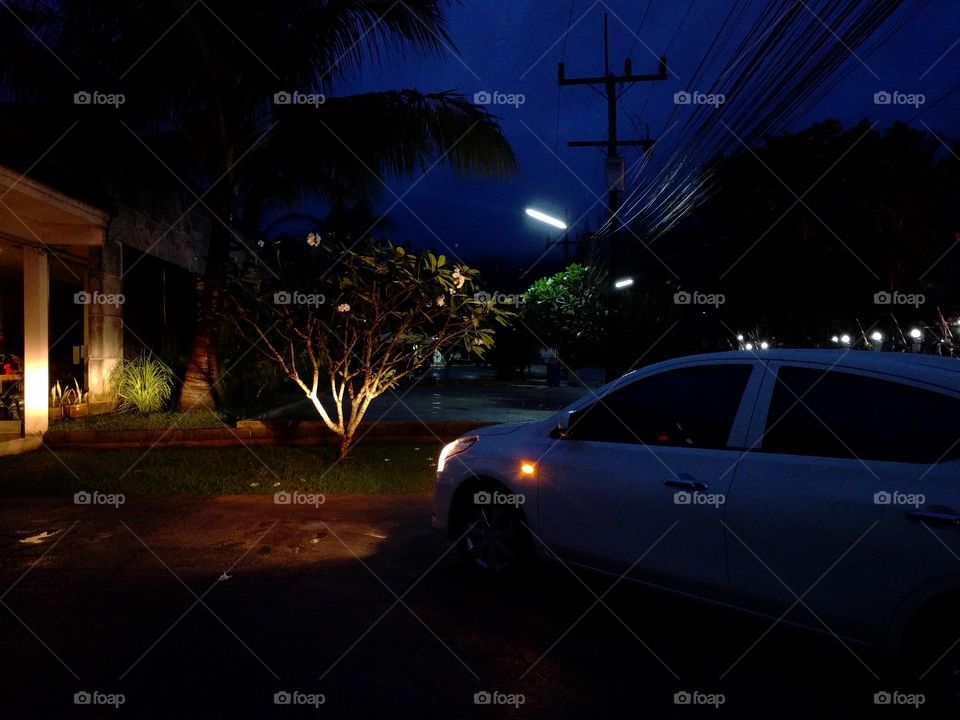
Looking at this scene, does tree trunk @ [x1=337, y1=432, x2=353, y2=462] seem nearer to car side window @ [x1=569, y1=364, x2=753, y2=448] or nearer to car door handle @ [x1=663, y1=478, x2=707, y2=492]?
car side window @ [x1=569, y1=364, x2=753, y2=448]

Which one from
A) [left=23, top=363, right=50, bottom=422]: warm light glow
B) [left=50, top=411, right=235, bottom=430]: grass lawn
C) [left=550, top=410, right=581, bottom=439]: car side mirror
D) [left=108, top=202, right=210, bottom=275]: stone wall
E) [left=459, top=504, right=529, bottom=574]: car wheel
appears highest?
[left=108, top=202, right=210, bottom=275]: stone wall

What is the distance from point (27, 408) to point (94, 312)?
8.18 feet

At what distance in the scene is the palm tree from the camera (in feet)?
35.4

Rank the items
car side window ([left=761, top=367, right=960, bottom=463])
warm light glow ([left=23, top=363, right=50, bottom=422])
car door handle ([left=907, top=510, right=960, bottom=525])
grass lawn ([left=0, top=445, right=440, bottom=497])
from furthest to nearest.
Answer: warm light glow ([left=23, top=363, right=50, bottom=422]), grass lawn ([left=0, top=445, right=440, bottom=497]), car side window ([left=761, top=367, right=960, bottom=463]), car door handle ([left=907, top=510, right=960, bottom=525])

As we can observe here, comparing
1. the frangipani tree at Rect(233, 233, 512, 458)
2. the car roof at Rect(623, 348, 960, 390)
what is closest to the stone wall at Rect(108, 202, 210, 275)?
the frangipani tree at Rect(233, 233, 512, 458)

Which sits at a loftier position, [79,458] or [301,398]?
[301,398]

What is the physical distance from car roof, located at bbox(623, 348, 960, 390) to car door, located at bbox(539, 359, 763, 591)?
87mm

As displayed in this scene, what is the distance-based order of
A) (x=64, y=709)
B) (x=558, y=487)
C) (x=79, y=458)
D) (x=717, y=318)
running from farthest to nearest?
1. (x=717, y=318)
2. (x=79, y=458)
3. (x=558, y=487)
4. (x=64, y=709)

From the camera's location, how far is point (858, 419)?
3.79 m

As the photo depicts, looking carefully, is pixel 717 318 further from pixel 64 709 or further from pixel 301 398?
pixel 64 709

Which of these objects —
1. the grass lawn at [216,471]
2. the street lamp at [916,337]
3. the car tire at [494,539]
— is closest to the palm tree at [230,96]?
the grass lawn at [216,471]

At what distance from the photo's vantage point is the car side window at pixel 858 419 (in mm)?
3508

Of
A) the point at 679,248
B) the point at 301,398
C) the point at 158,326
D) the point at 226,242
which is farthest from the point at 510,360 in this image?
the point at 226,242

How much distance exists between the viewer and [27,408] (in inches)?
426
